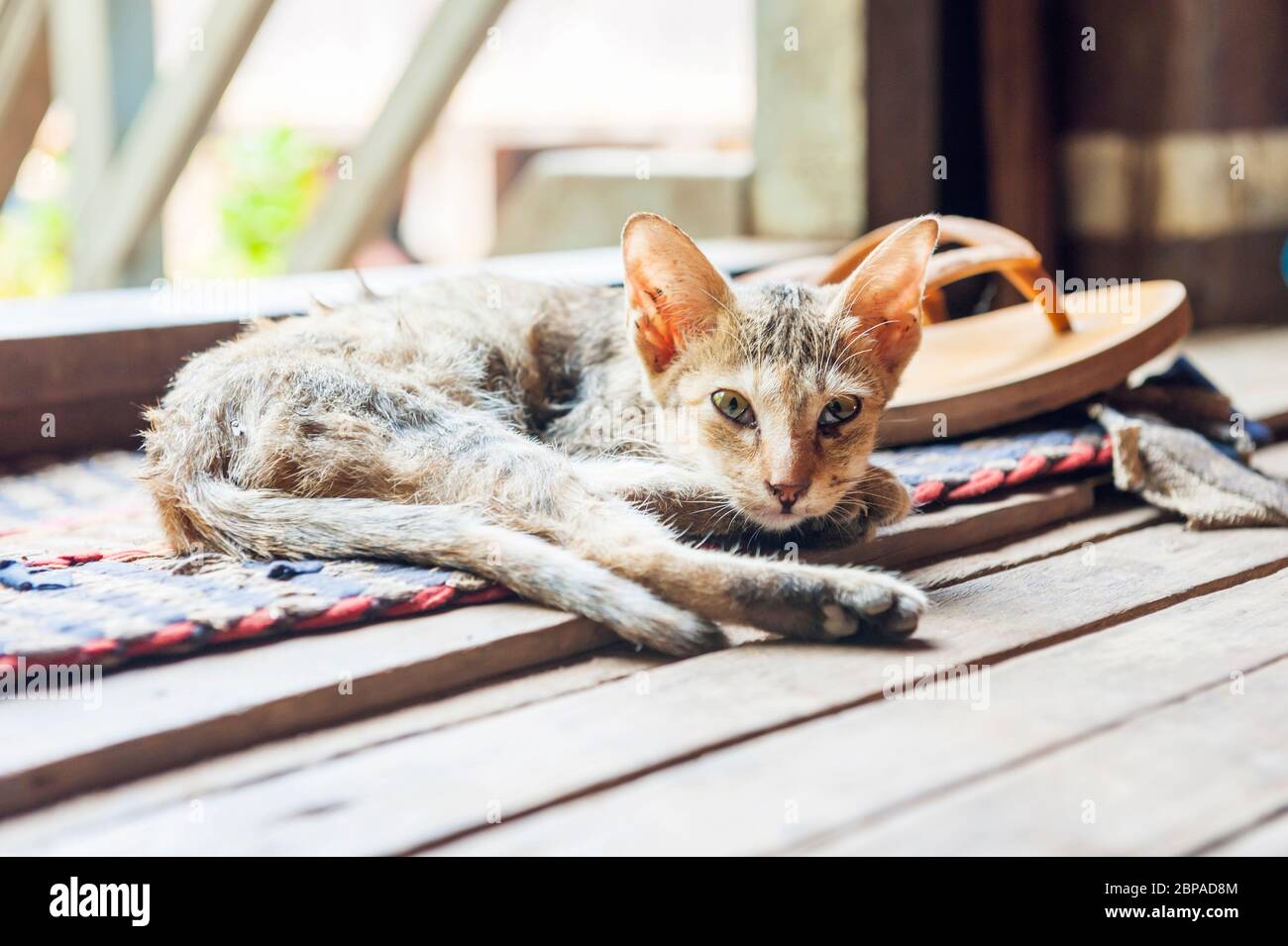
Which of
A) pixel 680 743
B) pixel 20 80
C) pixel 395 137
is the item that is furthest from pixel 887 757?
pixel 20 80

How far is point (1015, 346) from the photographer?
2.72m

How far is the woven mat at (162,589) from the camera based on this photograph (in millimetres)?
1544

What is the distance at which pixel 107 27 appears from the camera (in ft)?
12.5

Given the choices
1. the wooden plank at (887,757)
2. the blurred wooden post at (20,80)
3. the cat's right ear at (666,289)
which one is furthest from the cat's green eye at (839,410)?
the blurred wooden post at (20,80)

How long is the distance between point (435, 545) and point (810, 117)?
8.55 ft

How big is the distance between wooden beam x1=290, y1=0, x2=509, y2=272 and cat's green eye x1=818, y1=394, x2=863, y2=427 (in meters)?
2.38

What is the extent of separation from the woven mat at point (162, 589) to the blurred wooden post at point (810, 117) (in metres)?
1.81

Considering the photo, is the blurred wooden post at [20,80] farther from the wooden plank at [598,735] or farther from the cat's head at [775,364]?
the wooden plank at [598,735]

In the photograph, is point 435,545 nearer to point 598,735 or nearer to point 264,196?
point 598,735

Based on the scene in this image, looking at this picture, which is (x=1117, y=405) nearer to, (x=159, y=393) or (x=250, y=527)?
(x=250, y=527)

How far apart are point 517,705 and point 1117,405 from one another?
1.65 meters

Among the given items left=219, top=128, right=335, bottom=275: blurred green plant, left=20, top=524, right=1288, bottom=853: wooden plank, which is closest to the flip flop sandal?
left=20, top=524, right=1288, bottom=853: wooden plank

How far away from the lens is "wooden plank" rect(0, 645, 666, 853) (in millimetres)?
1250
